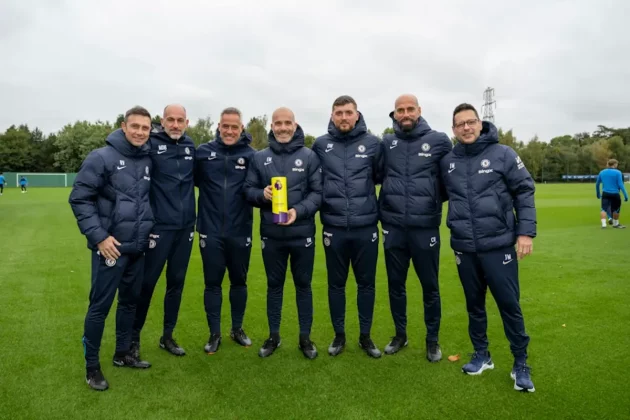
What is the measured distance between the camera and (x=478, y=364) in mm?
4418

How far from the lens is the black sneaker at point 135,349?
4.68 meters

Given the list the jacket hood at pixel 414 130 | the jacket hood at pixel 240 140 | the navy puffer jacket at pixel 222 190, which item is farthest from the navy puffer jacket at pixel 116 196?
the jacket hood at pixel 414 130

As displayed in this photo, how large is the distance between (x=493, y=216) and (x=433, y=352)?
157cm

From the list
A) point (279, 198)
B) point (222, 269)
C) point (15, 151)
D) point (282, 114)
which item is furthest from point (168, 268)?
point (15, 151)

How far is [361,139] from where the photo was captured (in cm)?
491

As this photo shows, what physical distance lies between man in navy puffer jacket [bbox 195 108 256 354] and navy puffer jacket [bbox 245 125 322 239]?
215 millimetres

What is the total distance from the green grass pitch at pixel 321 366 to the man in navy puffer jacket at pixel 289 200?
50 centimetres

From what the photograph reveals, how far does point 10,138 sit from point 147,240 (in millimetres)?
77637

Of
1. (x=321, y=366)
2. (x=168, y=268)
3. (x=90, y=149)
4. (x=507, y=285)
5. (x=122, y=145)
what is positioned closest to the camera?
(x=507, y=285)

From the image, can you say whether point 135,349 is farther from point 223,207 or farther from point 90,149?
point 90,149

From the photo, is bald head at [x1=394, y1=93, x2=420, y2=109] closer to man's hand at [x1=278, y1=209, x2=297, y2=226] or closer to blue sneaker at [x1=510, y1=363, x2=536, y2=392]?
man's hand at [x1=278, y1=209, x2=297, y2=226]

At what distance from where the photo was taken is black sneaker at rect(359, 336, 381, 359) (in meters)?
4.79

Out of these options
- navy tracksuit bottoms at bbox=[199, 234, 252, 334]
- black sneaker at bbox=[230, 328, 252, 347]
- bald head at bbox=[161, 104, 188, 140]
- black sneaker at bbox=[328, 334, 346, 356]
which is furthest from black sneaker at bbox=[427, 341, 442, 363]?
bald head at bbox=[161, 104, 188, 140]

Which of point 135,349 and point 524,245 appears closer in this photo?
point 524,245
